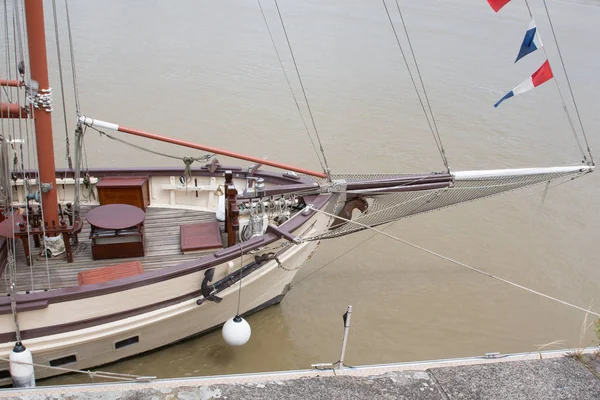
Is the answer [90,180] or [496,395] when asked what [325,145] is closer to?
[90,180]

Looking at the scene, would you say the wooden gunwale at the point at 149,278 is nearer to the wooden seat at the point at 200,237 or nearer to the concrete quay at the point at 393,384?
the wooden seat at the point at 200,237

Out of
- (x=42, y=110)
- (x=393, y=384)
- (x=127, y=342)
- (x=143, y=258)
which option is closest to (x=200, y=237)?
(x=143, y=258)

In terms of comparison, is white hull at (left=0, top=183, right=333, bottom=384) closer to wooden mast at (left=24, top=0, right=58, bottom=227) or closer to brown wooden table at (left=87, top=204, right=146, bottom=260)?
brown wooden table at (left=87, top=204, right=146, bottom=260)

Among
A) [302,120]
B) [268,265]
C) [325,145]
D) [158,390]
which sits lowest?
[158,390]

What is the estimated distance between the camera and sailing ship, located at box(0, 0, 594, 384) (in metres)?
4.90

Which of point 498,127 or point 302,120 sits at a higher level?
point 302,120

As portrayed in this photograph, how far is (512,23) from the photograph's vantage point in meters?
30.6

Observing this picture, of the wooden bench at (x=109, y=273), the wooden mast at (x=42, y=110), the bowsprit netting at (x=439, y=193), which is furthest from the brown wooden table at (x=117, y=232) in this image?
the bowsprit netting at (x=439, y=193)

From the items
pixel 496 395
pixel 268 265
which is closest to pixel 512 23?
pixel 268 265

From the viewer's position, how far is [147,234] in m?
6.21

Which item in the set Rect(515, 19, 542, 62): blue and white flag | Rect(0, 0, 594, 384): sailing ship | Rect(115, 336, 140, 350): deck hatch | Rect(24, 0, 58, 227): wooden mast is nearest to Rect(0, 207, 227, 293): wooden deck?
Rect(0, 0, 594, 384): sailing ship

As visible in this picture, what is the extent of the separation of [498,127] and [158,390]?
44.7 feet

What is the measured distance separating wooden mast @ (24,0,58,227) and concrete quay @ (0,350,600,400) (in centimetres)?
299

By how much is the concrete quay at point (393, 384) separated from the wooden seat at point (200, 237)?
3.08 metres
